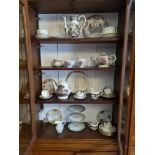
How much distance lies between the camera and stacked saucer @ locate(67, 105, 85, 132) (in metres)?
1.68

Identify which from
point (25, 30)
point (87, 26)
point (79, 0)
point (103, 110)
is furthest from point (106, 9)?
point (103, 110)

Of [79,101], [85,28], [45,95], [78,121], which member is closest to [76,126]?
[78,121]

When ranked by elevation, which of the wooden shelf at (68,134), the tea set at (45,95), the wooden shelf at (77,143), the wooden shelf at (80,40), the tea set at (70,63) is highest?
the wooden shelf at (80,40)

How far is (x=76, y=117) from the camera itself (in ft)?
5.65

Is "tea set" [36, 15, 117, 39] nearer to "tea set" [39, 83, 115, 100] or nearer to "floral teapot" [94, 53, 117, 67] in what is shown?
"floral teapot" [94, 53, 117, 67]

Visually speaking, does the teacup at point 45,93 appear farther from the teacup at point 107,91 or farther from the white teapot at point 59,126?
the teacup at point 107,91

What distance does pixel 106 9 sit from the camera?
152 cm

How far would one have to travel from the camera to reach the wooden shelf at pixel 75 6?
133 cm

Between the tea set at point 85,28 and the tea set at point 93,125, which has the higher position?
the tea set at point 85,28

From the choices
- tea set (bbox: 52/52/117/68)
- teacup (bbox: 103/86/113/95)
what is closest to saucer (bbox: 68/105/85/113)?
teacup (bbox: 103/86/113/95)

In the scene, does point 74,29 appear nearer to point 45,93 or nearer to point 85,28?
point 85,28

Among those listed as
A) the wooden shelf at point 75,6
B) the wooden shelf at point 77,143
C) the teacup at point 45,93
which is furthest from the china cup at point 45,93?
the wooden shelf at point 75,6

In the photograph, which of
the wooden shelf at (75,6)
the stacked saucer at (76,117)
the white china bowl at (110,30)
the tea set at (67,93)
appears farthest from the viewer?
the stacked saucer at (76,117)

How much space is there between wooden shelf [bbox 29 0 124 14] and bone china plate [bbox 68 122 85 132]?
1.08 metres
